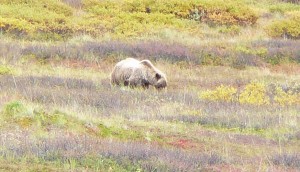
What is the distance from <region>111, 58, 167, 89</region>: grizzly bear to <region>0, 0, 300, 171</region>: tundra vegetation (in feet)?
1.85

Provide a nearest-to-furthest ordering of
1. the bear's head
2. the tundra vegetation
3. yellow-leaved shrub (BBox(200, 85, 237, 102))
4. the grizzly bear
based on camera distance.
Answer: the tundra vegetation < yellow-leaved shrub (BBox(200, 85, 237, 102)) < the grizzly bear < the bear's head

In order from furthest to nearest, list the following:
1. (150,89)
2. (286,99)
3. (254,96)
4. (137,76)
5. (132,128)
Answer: (137,76)
(150,89)
(254,96)
(286,99)
(132,128)

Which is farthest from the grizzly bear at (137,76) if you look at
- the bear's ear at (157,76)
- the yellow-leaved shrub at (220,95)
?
the yellow-leaved shrub at (220,95)

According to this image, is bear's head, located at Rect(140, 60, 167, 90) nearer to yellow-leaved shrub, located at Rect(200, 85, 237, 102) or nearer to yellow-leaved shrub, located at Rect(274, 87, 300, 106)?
yellow-leaved shrub, located at Rect(200, 85, 237, 102)

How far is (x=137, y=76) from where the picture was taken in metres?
18.3

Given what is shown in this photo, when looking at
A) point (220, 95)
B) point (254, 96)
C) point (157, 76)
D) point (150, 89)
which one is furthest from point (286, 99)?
point (157, 76)

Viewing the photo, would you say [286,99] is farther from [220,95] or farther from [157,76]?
[157,76]

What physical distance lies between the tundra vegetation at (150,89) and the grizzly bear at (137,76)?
1.85ft

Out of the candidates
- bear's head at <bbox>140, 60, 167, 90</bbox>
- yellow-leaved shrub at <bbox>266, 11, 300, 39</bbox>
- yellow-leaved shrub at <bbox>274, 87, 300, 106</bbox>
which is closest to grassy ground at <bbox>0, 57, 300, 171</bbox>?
yellow-leaved shrub at <bbox>274, 87, 300, 106</bbox>

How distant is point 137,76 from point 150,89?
60cm

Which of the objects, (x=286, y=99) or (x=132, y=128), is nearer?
(x=132, y=128)

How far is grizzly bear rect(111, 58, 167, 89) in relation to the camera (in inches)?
716

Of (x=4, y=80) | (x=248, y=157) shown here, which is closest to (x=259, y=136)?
(x=248, y=157)

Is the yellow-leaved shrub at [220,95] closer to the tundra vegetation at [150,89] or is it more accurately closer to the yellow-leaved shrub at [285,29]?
the tundra vegetation at [150,89]
